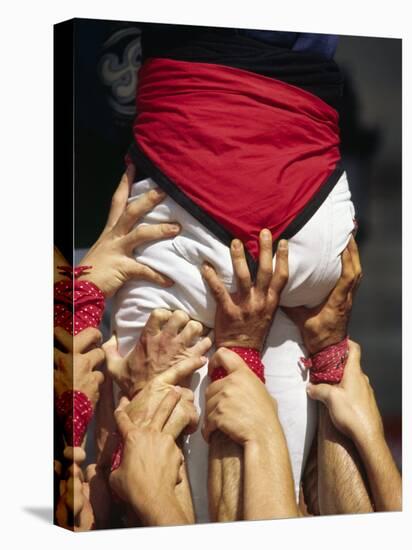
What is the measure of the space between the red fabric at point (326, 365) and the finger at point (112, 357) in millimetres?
902

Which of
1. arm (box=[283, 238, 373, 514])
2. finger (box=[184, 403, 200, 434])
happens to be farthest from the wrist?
arm (box=[283, 238, 373, 514])

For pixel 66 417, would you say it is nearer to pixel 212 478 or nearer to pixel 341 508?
pixel 212 478

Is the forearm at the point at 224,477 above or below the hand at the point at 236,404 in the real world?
below

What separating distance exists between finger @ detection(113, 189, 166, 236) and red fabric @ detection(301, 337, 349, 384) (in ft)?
3.35

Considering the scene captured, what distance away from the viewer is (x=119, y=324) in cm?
684

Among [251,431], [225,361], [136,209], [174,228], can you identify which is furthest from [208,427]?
[136,209]

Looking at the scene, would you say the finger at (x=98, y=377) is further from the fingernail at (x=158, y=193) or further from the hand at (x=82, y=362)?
the fingernail at (x=158, y=193)

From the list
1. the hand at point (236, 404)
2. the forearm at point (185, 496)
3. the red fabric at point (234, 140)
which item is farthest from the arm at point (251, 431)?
the red fabric at point (234, 140)

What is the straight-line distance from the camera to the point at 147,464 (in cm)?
674

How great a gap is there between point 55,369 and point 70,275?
0.43m

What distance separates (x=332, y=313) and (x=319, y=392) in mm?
361

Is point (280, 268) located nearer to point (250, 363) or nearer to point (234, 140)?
point (250, 363)

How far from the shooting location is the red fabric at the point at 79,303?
22.1ft

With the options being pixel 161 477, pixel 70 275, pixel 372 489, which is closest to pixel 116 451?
pixel 161 477
